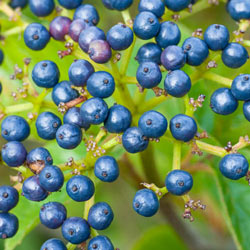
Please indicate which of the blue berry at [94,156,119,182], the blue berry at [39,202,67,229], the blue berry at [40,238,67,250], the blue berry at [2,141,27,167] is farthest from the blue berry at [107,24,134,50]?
the blue berry at [40,238,67,250]

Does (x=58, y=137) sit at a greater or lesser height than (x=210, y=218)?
greater

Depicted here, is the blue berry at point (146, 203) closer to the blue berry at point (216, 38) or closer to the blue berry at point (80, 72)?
the blue berry at point (80, 72)

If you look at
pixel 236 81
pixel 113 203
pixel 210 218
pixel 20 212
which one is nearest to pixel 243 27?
pixel 236 81

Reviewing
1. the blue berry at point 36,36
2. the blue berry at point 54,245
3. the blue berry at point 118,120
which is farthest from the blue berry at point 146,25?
the blue berry at point 54,245

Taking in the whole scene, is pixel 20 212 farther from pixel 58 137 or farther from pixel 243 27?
pixel 243 27

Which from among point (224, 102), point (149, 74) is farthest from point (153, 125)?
point (224, 102)

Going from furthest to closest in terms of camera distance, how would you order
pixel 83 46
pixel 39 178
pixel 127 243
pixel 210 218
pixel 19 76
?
1. pixel 127 243
2. pixel 210 218
3. pixel 19 76
4. pixel 83 46
5. pixel 39 178
